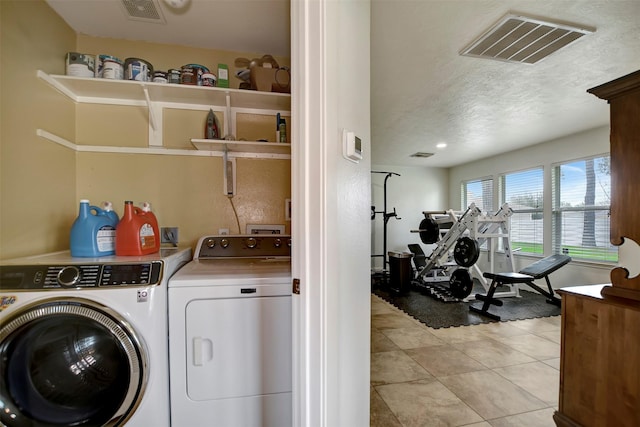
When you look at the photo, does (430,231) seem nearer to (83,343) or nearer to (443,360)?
(443,360)

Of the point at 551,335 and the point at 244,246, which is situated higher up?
the point at 244,246

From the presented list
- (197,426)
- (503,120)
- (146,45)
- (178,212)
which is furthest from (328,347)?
(503,120)

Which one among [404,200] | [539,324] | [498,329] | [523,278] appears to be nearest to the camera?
[498,329]

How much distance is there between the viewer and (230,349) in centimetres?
133

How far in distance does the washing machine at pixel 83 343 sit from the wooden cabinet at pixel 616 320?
2.02m

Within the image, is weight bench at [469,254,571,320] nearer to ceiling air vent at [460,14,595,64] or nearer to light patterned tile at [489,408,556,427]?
light patterned tile at [489,408,556,427]

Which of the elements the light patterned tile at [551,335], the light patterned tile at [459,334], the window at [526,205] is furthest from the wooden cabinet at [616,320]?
the window at [526,205]

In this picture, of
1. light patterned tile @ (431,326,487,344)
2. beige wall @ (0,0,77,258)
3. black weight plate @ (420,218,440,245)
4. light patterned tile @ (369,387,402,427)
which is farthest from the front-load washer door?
black weight plate @ (420,218,440,245)

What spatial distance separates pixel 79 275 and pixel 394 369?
215 centimetres

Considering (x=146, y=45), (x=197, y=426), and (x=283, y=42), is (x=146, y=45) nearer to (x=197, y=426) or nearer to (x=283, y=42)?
(x=283, y=42)

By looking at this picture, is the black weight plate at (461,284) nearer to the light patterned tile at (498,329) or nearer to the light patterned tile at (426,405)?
the light patterned tile at (498,329)

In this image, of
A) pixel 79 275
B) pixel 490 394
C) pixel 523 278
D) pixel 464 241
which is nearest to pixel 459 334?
pixel 490 394

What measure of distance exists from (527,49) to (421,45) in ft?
2.53

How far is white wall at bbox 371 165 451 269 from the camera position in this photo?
251 inches
